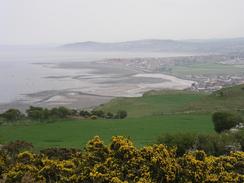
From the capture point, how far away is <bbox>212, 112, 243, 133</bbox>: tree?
27797 mm

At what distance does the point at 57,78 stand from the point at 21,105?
31581mm

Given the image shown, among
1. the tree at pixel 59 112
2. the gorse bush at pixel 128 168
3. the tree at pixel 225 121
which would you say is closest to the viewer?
the gorse bush at pixel 128 168

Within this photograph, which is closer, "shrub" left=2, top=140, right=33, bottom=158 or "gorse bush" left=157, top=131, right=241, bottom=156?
"shrub" left=2, top=140, right=33, bottom=158

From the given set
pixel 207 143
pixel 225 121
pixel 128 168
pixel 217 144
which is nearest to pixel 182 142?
pixel 207 143

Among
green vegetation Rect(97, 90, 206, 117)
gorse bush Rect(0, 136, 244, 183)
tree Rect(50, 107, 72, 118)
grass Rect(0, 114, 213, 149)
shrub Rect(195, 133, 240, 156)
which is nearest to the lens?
gorse bush Rect(0, 136, 244, 183)

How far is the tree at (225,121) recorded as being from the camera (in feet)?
91.2

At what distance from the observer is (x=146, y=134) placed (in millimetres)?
29297

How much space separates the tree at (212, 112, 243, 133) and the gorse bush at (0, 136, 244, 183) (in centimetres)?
1508

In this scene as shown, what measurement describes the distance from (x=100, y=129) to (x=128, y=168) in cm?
2025

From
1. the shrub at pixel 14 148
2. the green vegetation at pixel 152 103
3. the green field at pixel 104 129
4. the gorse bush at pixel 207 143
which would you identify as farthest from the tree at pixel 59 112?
the shrub at pixel 14 148

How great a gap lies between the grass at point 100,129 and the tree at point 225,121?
1167 millimetres

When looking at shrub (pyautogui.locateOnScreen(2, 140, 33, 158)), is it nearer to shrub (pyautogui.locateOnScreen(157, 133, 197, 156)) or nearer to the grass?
shrub (pyautogui.locateOnScreen(157, 133, 197, 156))

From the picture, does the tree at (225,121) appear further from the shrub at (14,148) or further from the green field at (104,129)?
the shrub at (14,148)

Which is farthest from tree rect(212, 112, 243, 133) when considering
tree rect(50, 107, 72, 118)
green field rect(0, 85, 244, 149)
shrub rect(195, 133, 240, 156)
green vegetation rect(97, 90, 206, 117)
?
green vegetation rect(97, 90, 206, 117)
